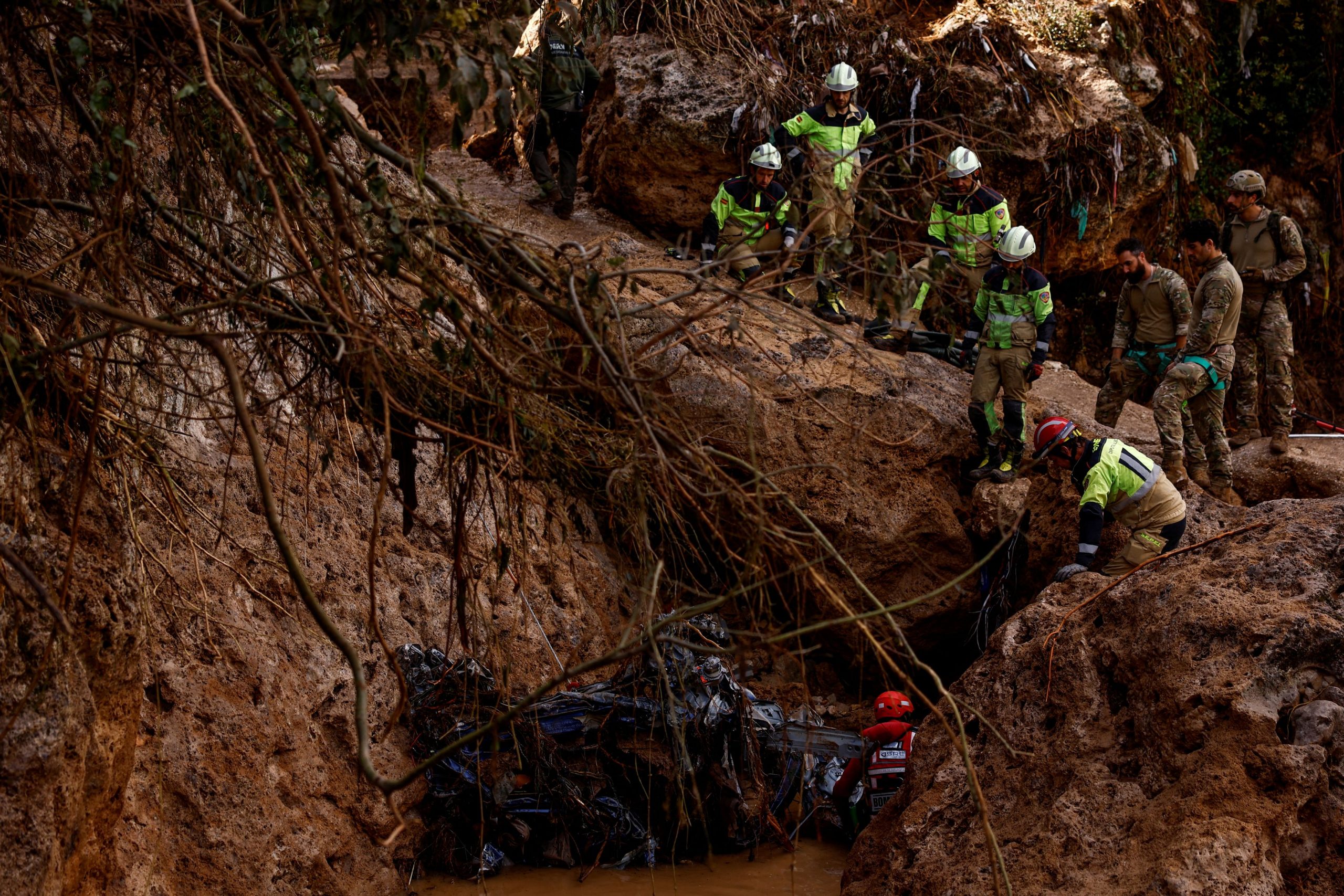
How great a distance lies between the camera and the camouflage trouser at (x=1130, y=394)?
806 cm

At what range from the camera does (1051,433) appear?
6543mm

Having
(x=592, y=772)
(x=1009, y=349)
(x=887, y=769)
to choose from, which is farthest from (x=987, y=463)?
(x=592, y=772)

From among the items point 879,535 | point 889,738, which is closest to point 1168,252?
point 879,535

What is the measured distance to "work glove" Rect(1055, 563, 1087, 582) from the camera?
584 cm

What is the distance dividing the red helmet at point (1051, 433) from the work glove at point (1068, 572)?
749 mm

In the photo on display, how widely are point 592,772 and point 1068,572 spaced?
2.71 metres

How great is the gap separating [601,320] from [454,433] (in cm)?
52

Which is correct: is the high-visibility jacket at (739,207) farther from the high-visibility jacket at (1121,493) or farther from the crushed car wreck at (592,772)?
the crushed car wreck at (592,772)

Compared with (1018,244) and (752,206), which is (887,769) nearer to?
(1018,244)

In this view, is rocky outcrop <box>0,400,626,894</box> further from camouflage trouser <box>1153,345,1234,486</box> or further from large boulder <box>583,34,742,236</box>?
large boulder <box>583,34,742,236</box>

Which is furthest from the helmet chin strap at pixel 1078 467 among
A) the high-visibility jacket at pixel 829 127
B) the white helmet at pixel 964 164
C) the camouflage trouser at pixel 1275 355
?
the high-visibility jacket at pixel 829 127

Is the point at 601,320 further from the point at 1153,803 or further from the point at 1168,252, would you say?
the point at 1168,252

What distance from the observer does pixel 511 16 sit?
12.2 ft

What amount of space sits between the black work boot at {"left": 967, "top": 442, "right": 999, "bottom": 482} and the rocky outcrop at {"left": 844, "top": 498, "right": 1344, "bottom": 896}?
273 cm
